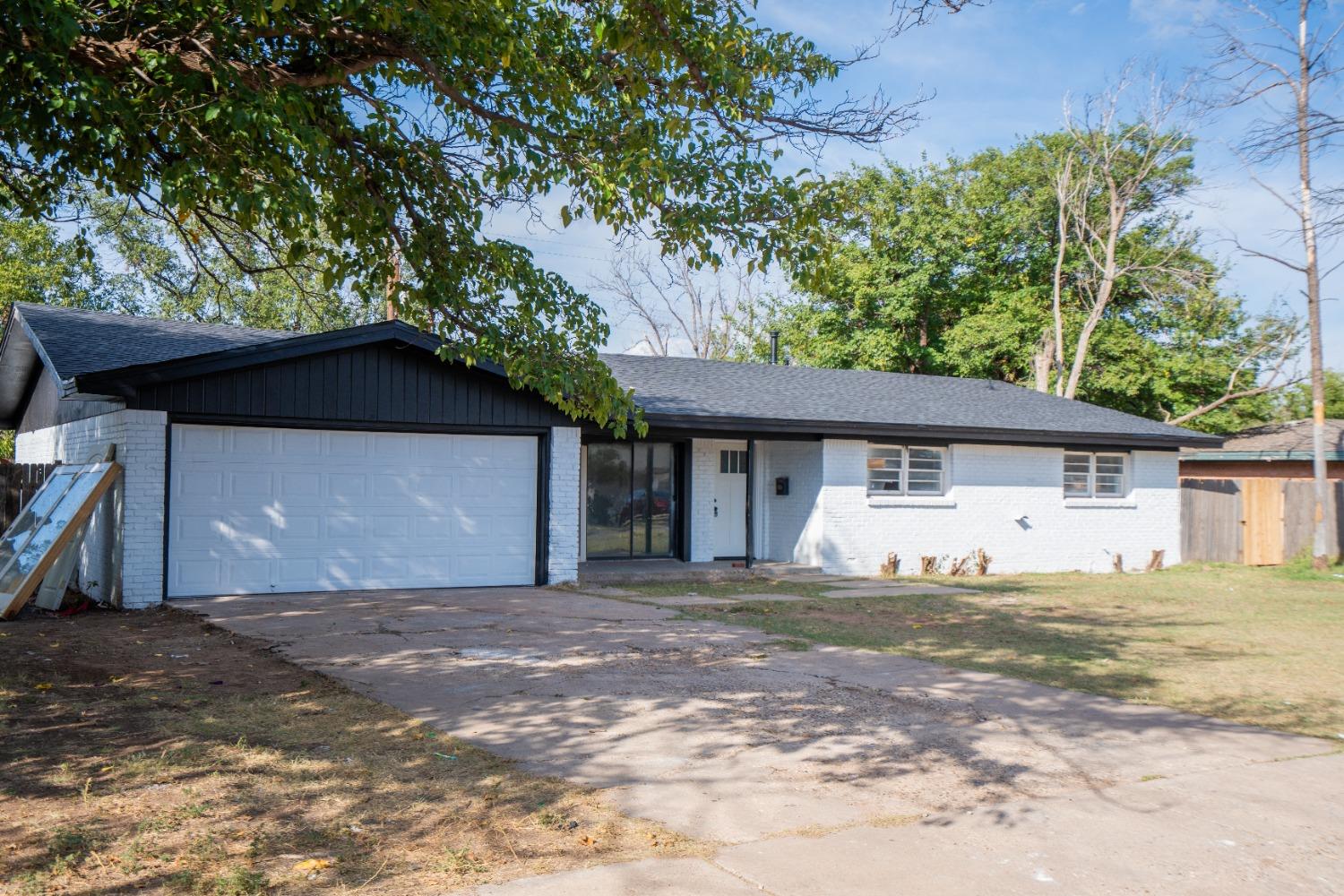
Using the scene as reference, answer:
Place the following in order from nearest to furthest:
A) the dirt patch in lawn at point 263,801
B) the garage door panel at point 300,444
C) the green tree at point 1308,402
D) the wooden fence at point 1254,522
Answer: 1. the dirt patch in lawn at point 263,801
2. the garage door panel at point 300,444
3. the wooden fence at point 1254,522
4. the green tree at point 1308,402

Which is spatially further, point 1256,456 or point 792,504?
point 1256,456

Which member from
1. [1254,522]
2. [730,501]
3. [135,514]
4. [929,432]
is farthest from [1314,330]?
[135,514]

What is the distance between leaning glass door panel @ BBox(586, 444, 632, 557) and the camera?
1847cm

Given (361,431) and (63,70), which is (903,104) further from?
(361,431)

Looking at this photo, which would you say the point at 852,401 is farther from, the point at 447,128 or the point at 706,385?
the point at 447,128

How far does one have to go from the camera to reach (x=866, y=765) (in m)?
6.02

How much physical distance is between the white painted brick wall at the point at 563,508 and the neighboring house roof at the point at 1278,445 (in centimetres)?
1842

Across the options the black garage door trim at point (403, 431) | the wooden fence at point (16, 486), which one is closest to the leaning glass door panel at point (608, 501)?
the black garage door trim at point (403, 431)

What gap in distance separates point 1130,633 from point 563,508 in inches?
312

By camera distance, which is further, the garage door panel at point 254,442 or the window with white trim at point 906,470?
the window with white trim at point 906,470

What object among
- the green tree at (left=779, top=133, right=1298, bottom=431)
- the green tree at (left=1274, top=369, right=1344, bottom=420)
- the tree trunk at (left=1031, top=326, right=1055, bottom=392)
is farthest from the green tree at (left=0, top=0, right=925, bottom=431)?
the green tree at (left=1274, top=369, right=1344, bottom=420)

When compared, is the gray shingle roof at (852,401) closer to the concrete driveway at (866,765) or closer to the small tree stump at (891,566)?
the small tree stump at (891,566)

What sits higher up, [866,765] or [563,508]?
[563,508]

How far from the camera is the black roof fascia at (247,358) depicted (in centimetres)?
1208
